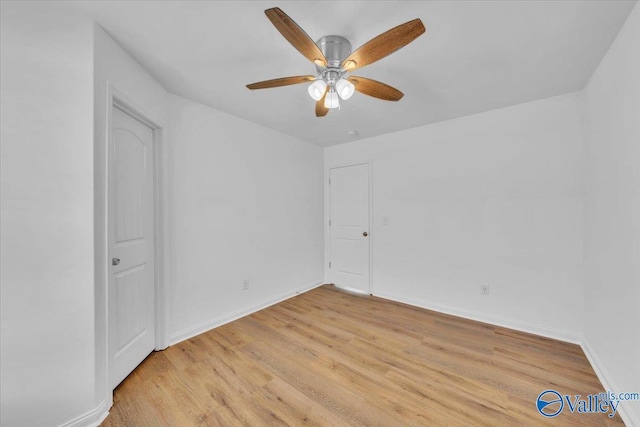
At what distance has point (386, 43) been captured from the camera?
4.16ft

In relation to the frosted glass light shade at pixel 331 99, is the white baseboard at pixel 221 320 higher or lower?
lower

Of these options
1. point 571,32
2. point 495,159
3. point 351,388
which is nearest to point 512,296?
point 495,159

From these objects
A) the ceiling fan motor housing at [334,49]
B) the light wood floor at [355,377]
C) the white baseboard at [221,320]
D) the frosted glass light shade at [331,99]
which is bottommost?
the light wood floor at [355,377]

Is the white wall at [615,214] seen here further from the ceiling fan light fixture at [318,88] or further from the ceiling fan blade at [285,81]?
the ceiling fan blade at [285,81]

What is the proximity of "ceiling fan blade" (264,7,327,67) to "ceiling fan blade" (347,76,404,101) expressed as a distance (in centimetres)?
32

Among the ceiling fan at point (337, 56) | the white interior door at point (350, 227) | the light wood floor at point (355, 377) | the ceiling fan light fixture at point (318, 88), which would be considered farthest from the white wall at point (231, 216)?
the ceiling fan light fixture at point (318, 88)

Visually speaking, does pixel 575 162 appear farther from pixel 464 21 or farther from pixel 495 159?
pixel 464 21

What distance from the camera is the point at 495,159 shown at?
2684 mm

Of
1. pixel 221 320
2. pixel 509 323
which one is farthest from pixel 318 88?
pixel 509 323

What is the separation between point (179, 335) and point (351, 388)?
169 cm

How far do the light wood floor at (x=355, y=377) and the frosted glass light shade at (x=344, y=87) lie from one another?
6.75ft

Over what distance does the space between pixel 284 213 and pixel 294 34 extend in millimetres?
2484

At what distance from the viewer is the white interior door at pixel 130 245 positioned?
1673mm

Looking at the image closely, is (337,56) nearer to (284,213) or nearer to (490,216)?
(284,213)
